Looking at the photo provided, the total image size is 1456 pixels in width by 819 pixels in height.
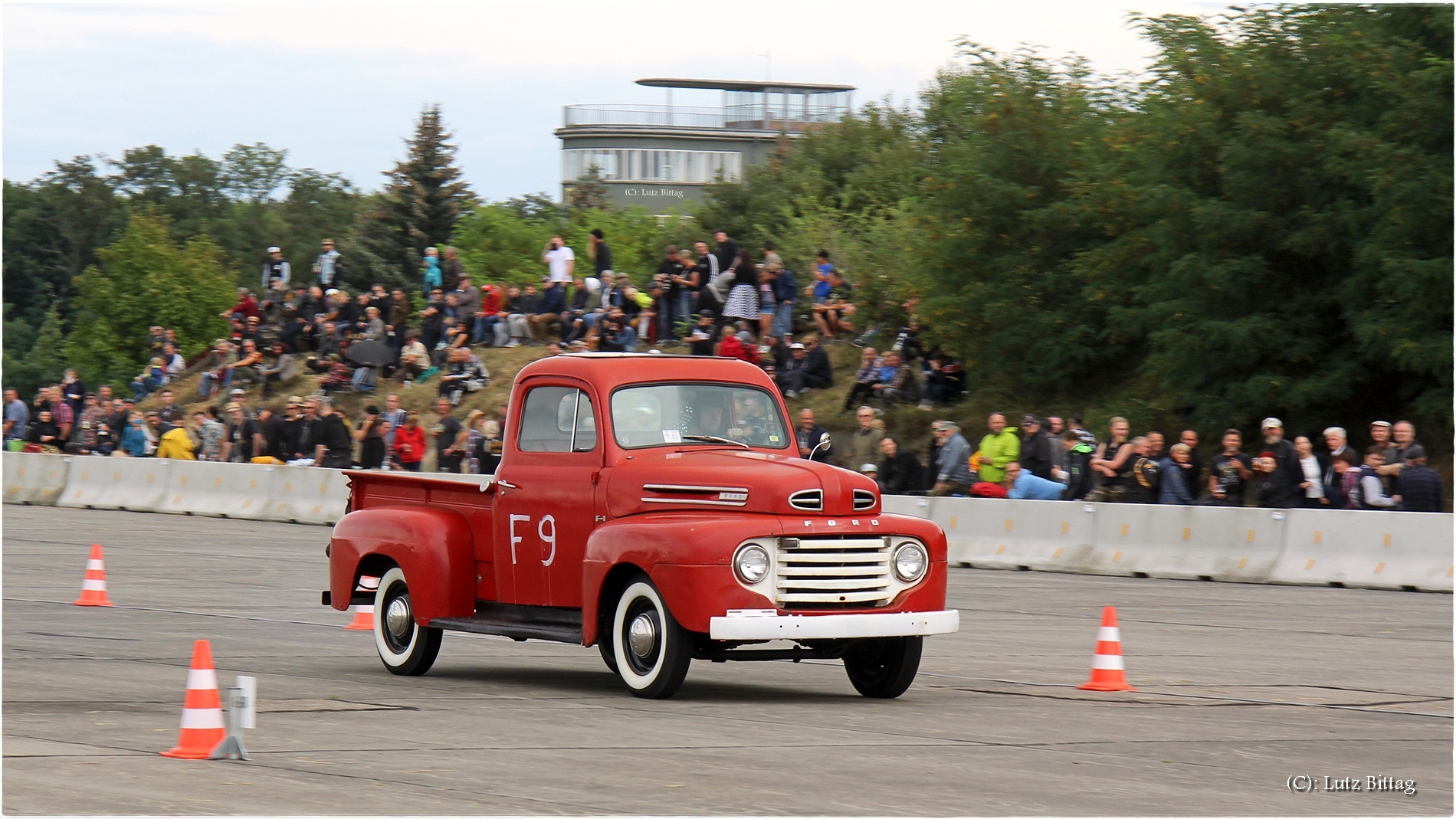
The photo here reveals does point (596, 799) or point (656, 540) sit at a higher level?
point (656, 540)

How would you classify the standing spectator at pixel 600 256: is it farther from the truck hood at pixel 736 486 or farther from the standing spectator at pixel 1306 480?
the truck hood at pixel 736 486

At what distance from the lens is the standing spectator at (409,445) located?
100 feet

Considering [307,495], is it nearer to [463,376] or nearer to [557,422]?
[463,376]

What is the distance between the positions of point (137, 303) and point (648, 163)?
112 ft

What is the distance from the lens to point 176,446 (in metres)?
35.3

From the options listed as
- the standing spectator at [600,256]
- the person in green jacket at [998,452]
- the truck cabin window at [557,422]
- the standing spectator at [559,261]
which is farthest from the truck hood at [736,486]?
the standing spectator at [559,261]

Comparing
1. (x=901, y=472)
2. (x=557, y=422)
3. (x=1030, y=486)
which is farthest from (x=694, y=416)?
(x=901, y=472)

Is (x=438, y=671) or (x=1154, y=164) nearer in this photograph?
(x=438, y=671)

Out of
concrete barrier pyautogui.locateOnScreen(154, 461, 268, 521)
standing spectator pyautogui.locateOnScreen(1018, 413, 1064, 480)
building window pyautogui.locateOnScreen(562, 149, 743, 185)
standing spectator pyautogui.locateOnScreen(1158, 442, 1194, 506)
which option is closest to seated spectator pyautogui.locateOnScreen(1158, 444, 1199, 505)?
standing spectator pyautogui.locateOnScreen(1158, 442, 1194, 506)

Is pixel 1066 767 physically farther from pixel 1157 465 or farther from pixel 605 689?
pixel 1157 465

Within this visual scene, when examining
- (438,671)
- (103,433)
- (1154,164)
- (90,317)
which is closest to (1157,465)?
(1154,164)

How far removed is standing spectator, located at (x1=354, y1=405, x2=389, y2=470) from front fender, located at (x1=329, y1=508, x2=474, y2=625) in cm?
1776

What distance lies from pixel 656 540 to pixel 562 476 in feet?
3.97

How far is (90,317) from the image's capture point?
321ft
